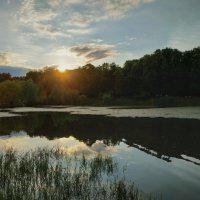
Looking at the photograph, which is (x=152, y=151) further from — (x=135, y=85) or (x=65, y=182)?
(x=135, y=85)

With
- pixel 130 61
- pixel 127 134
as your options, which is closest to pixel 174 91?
pixel 130 61

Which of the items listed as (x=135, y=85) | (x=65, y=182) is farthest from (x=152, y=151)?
(x=135, y=85)

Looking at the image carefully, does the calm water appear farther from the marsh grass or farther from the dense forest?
the dense forest

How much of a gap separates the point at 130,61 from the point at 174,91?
88.5ft

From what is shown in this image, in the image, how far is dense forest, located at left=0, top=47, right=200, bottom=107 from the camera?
9850cm

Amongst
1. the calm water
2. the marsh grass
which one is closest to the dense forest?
the calm water

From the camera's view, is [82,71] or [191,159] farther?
[82,71]

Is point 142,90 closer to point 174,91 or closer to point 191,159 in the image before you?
point 174,91

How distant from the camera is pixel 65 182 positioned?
12.0 m

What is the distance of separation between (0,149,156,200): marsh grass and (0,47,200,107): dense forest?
7535 cm

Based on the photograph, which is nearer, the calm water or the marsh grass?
the marsh grass

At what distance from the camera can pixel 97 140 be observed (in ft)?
86.3

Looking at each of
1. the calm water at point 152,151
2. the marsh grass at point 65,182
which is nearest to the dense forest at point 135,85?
the calm water at point 152,151

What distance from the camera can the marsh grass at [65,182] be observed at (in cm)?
1094
